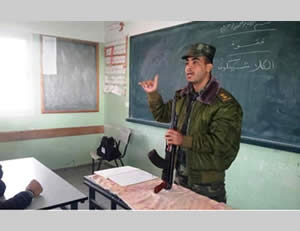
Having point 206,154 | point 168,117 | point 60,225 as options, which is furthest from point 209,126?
point 60,225

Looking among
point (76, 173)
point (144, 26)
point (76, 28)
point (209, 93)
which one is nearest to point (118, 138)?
point (76, 173)

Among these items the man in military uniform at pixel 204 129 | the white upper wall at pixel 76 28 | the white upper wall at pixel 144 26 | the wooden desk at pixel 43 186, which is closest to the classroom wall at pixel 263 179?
the white upper wall at pixel 144 26

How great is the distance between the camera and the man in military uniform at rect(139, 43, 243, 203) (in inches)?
45.2

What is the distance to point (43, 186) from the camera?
1.33 m

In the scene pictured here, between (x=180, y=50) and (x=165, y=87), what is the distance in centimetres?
41

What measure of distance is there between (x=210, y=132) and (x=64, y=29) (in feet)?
9.08

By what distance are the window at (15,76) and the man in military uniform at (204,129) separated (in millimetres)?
2439

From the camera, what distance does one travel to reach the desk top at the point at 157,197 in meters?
1.04

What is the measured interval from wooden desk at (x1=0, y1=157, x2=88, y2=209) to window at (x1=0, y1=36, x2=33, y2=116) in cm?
141

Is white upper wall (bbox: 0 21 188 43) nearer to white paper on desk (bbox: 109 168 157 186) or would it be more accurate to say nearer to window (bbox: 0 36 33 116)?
window (bbox: 0 36 33 116)

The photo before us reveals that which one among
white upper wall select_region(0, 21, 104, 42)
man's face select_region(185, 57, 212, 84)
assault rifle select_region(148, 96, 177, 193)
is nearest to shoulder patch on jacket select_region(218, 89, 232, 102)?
man's face select_region(185, 57, 212, 84)

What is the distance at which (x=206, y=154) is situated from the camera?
125cm

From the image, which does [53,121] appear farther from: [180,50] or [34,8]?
[34,8]

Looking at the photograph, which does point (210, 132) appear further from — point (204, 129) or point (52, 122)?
point (52, 122)
